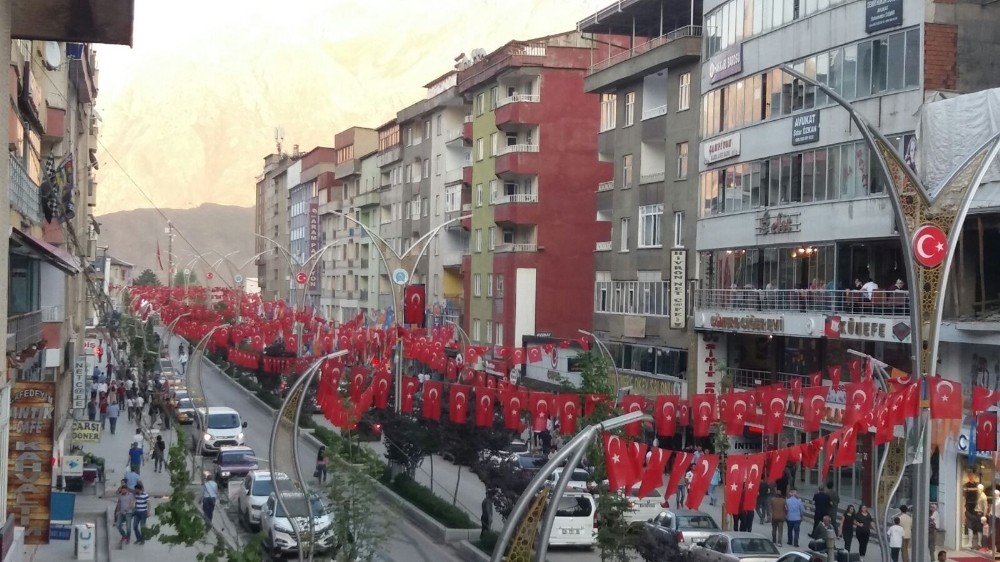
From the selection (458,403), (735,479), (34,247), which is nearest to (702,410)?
(735,479)

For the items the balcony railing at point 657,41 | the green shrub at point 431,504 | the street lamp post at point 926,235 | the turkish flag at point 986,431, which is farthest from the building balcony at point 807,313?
the street lamp post at point 926,235

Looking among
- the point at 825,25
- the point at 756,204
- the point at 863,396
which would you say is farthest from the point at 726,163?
the point at 863,396

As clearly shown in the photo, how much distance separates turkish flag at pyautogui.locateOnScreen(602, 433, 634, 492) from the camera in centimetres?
2144

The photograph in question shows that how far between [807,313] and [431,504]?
12176mm

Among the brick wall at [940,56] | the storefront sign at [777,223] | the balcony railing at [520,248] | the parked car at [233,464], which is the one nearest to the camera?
the brick wall at [940,56]

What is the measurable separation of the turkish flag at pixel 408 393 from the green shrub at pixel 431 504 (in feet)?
7.48

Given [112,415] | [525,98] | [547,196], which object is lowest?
[112,415]

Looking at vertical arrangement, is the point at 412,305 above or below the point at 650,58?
below

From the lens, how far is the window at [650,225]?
49219mm

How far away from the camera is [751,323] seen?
40.7 m

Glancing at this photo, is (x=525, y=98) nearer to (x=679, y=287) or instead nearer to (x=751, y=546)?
(x=679, y=287)

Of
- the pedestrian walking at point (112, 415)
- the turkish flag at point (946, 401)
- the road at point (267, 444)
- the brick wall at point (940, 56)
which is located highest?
the brick wall at point (940, 56)

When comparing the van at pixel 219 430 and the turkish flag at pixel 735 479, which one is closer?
the turkish flag at pixel 735 479

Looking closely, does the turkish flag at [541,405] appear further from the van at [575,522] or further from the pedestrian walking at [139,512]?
the pedestrian walking at [139,512]
